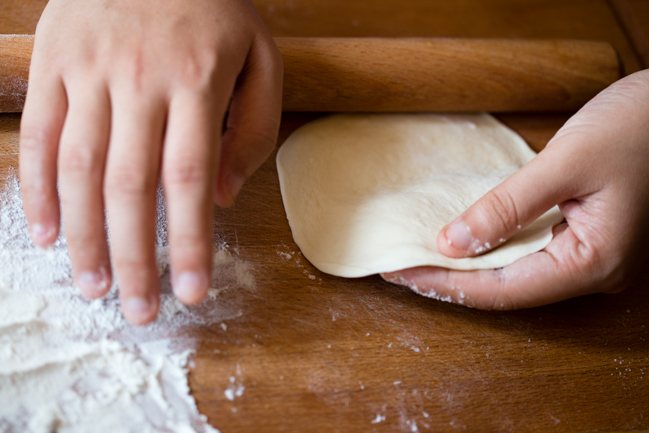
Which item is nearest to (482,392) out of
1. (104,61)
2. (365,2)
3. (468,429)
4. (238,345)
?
(468,429)

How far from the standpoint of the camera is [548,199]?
0.71 metres

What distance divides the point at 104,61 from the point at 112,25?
0.07 m

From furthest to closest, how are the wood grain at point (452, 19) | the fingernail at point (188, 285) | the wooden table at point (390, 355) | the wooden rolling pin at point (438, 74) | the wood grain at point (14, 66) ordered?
the wood grain at point (452, 19) → the wooden rolling pin at point (438, 74) → the wood grain at point (14, 66) → the wooden table at point (390, 355) → the fingernail at point (188, 285)

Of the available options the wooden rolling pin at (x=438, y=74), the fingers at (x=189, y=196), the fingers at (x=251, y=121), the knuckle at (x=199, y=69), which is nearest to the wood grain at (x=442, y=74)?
the wooden rolling pin at (x=438, y=74)

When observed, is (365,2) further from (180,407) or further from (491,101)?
(180,407)

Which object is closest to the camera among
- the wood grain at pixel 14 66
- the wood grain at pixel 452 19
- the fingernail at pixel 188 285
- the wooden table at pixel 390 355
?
the fingernail at pixel 188 285

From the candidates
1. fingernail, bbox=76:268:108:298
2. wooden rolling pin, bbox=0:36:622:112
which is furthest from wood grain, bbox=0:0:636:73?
fingernail, bbox=76:268:108:298

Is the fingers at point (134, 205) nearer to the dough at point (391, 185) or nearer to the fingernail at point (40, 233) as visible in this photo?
the fingernail at point (40, 233)

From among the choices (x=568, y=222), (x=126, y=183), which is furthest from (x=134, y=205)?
(x=568, y=222)

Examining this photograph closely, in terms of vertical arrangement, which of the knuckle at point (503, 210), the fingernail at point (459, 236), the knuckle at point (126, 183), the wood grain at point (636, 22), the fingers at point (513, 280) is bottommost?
the fingers at point (513, 280)

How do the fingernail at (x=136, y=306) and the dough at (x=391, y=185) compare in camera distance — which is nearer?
the fingernail at (x=136, y=306)

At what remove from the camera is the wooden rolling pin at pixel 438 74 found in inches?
36.1

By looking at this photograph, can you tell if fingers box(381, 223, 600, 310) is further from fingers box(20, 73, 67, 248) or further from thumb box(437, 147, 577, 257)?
fingers box(20, 73, 67, 248)

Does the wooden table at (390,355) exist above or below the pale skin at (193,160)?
below
